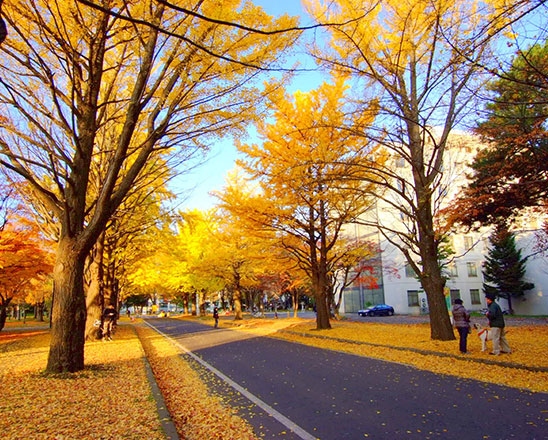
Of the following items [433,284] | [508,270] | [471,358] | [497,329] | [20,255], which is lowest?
[471,358]

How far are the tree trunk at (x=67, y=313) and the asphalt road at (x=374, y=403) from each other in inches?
110

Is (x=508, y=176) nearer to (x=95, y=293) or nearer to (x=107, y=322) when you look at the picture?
(x=95, y=293)

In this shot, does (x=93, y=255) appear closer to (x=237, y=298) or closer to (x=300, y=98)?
(x=300, y=98)

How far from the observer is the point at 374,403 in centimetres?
536

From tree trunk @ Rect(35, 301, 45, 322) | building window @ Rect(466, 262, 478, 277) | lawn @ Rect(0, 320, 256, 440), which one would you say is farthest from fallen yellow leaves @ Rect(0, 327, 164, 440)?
tree trunk @ Rect(35, 301, 45, 322)

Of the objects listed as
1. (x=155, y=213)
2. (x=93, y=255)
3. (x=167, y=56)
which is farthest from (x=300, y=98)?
(x=93, y=255)

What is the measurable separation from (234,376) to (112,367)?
2938mm

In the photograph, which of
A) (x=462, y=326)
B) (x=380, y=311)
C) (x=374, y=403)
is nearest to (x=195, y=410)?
(x=374, y=403)

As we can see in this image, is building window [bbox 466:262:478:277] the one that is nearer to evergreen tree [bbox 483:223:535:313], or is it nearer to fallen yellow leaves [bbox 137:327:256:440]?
evergreen tree [bbox 483:223:535:313]

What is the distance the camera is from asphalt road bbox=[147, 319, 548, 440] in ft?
13.9

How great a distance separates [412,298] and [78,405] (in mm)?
39884

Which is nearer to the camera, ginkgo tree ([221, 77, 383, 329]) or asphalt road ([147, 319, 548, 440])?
asphalt road ([147, 319, 548, 440])

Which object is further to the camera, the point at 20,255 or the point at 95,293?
the point at 20,255

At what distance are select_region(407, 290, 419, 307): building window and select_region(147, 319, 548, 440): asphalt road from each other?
3409 centimetres
